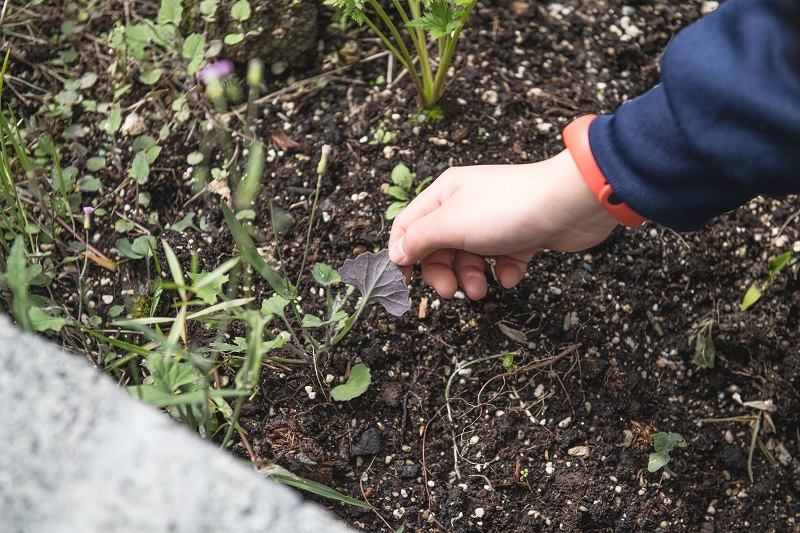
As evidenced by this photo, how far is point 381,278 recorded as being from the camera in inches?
55.8

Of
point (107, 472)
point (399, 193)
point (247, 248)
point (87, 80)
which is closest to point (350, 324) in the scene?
point (247, 248)

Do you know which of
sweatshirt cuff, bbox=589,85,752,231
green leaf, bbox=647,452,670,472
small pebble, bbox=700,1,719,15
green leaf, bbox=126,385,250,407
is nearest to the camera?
green leaf, bbox=126,385,250,407

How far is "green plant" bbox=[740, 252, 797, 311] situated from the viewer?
1.62 meters

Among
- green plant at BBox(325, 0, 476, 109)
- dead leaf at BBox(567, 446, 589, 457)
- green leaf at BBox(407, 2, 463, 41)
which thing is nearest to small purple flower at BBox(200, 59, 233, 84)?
green plant at BBox(325, 0, 476, 109)

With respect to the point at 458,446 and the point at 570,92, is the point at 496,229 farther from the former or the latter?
the point at 570,92

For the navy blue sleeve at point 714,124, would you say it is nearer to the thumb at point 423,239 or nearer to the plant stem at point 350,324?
the thumb at point 423,239

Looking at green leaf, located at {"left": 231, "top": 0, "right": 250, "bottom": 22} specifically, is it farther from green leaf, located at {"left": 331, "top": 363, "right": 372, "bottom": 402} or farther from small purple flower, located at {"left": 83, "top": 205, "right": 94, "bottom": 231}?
green leaf, located at {"left": 331, "top": 363, "right": 372, "bottom": 402}

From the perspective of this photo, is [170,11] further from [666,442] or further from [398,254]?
[666,442]

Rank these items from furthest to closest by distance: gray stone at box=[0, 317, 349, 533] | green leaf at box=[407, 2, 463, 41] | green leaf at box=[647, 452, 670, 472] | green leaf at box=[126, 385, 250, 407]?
green leaf at box=[647, 452, 670, 472] < green leaf at box=[407, 2, 463, 41] < green leaf at box=[126, 385, 250, 407] < gray stone at box=[0, 317, 349, 533]

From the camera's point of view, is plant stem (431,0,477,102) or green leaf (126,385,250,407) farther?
plant stem (431,0,477,102)

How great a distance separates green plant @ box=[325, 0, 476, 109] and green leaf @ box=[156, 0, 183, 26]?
0.45 m

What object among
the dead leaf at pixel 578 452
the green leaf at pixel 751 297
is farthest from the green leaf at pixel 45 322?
the green leaf at pixel 751 297

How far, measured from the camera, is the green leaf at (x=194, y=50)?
5.51 ft

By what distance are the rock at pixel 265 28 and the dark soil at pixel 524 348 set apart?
0.27 feet
